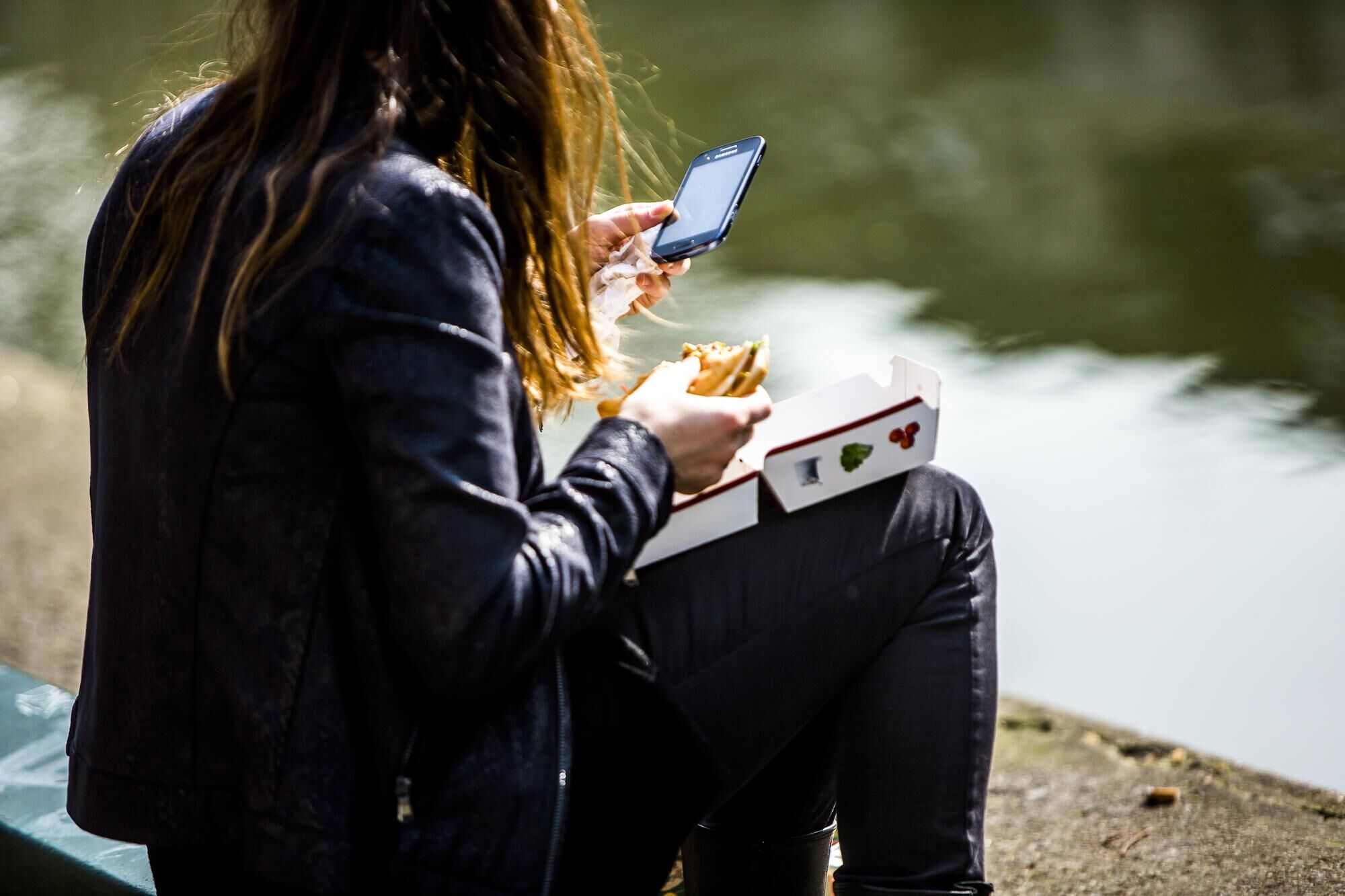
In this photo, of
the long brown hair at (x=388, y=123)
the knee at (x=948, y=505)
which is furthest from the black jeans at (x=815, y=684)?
the long brown hair at (x=388, y=123)

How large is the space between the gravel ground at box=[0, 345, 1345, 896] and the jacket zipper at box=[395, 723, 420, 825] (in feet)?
2.73

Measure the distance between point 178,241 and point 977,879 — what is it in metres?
0.75

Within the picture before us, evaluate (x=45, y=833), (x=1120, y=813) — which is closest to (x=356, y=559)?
(x=45, y=833)

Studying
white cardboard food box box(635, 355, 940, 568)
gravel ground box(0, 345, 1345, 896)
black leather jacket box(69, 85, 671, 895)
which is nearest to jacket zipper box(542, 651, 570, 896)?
black leather jacket box(69, 85, 671, 895)

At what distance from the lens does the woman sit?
861 millimetres

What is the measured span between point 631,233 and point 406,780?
62cm

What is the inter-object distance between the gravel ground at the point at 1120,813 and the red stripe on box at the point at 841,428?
2.24 feet

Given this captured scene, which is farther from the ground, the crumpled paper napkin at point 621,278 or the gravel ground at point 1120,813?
the crumpled paper napkin at point 621,278

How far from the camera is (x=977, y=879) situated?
1.08 meters

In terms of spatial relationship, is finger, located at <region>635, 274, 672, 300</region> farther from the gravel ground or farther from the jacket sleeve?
the gravel ground

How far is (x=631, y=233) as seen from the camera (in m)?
1.34

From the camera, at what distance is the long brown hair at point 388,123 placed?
0.91 meters

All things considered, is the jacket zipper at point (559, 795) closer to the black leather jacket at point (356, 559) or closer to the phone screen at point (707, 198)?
the black leather jacket at point (356, 559)

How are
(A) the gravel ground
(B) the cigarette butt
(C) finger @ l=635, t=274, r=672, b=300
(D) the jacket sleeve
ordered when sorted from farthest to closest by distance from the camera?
(B) the cigarette butt < (A) the gravel ground < (C) finger @ l=635, t=274, r=672, b=300 < (D) the jacket sleeve
